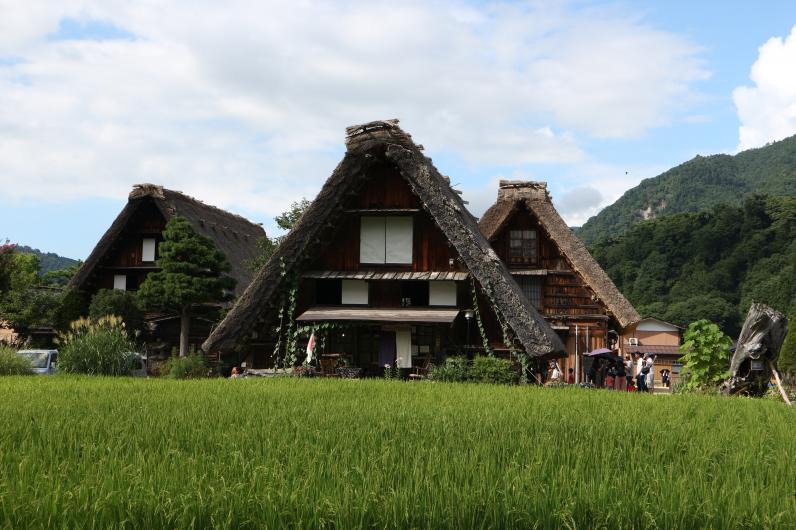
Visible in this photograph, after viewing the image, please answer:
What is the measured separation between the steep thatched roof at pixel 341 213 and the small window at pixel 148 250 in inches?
519

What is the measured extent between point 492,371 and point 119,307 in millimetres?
14335

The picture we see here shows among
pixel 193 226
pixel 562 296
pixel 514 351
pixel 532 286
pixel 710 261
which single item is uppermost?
pixel 710 261

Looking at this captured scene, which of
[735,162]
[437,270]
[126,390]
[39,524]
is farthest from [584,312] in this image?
[735,162]

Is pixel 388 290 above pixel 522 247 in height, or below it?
below

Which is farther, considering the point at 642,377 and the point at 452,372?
the point at 642,377

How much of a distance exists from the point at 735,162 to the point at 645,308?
57146 millimetres

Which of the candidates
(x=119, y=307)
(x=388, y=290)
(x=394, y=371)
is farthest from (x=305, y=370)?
(x=119, y=307)

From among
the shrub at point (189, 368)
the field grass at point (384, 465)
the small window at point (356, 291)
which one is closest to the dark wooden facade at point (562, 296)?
the small window at point (356, 291)

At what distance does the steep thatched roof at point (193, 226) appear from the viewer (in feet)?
85.3

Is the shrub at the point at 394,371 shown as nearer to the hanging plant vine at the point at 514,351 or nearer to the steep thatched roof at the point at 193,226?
the hanging plant vine at the point at 514,351

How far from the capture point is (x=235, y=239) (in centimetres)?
3184

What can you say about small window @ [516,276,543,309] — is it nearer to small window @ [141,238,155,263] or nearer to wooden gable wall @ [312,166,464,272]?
wooden gable wall @ [312,166,464,272]

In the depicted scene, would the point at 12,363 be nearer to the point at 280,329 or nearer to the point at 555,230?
the point at 280,329

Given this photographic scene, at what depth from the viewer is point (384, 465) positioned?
394 centimetres
